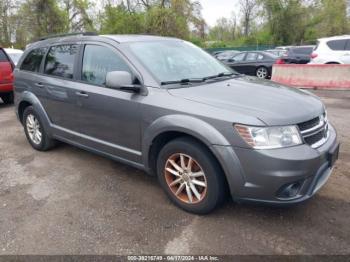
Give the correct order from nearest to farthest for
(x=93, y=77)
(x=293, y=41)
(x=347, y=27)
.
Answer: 1. (x=93, y=77)
2. (x=293, y=41)
3. (x=347, y=27)

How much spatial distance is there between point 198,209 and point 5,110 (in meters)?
7.71

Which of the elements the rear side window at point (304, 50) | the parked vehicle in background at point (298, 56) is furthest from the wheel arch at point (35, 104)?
the rear side window at point (304, 50)

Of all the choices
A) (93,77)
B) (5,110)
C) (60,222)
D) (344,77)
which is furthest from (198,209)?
(344,77)

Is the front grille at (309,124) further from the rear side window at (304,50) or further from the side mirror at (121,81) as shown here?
the rear side window at (304,50)

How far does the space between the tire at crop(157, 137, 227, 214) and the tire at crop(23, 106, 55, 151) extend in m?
2.42

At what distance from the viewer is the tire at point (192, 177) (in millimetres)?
3064

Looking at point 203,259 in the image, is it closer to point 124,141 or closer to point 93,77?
point 124,141

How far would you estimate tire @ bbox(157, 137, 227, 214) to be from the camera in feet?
10.1

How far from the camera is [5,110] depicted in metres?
9.18

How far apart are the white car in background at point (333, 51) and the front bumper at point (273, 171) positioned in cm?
1051

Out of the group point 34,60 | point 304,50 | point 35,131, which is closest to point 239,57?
point 304,50

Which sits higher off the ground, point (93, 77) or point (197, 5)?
point (197, 5)

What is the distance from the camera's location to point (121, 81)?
3424 millimetres

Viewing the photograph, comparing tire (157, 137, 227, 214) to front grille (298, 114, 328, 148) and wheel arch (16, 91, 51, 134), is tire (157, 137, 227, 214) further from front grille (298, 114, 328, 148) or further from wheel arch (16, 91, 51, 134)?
wheel arch (16, 91, 51, 134)
